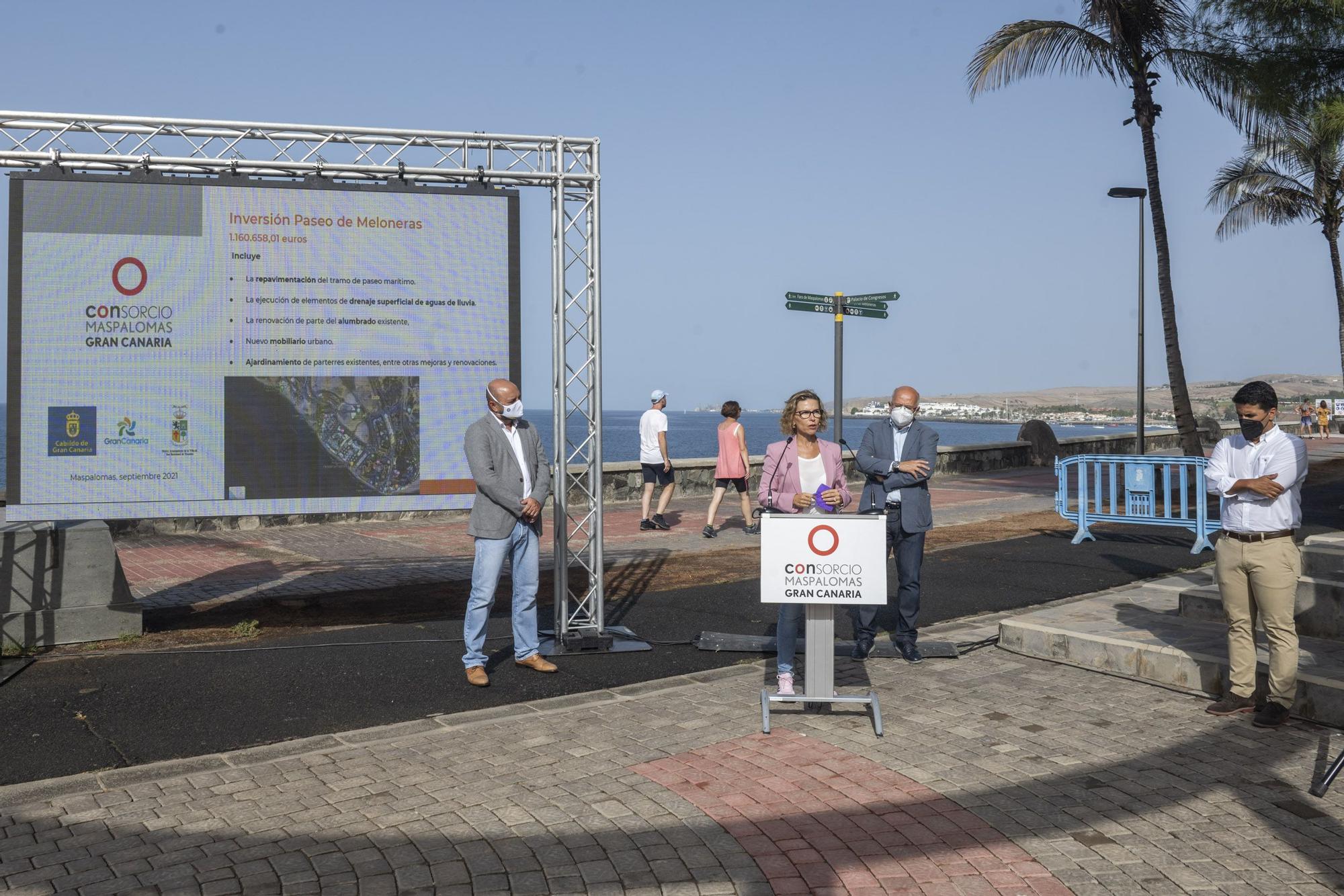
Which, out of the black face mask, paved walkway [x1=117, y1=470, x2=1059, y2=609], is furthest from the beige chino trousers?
paved walkway [x1=117, y1=470, x2=1059, y2=609]

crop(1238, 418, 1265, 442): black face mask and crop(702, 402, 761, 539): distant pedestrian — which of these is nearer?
crop(1238, 418, 1265, 442): black face mask

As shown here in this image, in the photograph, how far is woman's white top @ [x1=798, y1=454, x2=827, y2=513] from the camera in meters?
6.48

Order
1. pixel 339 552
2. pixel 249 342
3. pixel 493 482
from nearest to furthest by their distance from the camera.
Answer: pixel 493 482, pixel 249 342, pixel 339 552

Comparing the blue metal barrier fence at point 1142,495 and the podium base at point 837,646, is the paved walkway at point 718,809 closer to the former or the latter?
the podium base at point 837,646

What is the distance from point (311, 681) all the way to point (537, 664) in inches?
55.3

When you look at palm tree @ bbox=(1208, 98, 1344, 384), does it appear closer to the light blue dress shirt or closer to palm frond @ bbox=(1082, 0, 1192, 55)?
palm frond @ bbox=(1082, 0, 1192, 55)

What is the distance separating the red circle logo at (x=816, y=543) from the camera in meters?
6.19

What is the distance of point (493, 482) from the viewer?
7164mm

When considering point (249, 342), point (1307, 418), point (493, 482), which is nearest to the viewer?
point (493, 482)

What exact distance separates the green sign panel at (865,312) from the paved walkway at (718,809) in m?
8.50

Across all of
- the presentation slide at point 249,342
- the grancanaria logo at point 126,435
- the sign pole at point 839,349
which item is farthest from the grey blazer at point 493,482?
the sign pole at point 839,349

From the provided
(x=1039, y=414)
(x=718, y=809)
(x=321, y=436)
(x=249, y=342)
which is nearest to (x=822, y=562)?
(x=718, y=809)

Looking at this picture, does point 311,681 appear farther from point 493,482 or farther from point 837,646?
point 837,646

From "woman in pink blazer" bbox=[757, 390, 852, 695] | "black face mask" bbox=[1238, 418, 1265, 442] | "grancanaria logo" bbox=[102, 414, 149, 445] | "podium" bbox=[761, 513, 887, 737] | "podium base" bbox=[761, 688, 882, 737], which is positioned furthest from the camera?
"grancanaria logo" bbox=[102, 414, 149, 445]
